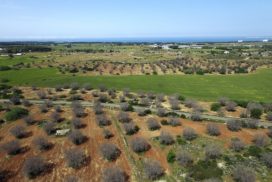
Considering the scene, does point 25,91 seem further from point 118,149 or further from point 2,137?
point 118,149

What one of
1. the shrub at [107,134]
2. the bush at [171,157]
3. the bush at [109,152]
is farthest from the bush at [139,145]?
the shrub at [107,134]

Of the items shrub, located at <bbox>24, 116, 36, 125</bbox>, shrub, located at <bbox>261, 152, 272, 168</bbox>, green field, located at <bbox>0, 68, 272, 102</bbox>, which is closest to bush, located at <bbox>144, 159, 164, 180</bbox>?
shrub, located at <bbox>261, 152, 272, 168</bbox>

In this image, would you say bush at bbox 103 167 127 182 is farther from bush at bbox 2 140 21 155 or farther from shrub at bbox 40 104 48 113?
shrub at bbox 40 104 48 113

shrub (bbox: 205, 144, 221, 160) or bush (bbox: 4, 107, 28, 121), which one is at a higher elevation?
shrub (bbox: 205, 144, 221, 160)

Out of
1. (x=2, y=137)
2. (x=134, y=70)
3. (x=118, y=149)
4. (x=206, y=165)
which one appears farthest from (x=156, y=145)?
(x=134, y=70)

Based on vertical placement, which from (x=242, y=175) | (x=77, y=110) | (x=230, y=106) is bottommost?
(x=230, y=106)

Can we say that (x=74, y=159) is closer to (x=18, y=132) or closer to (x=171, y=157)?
(x=171, y=157)

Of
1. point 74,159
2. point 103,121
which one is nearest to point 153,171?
point 74,159
